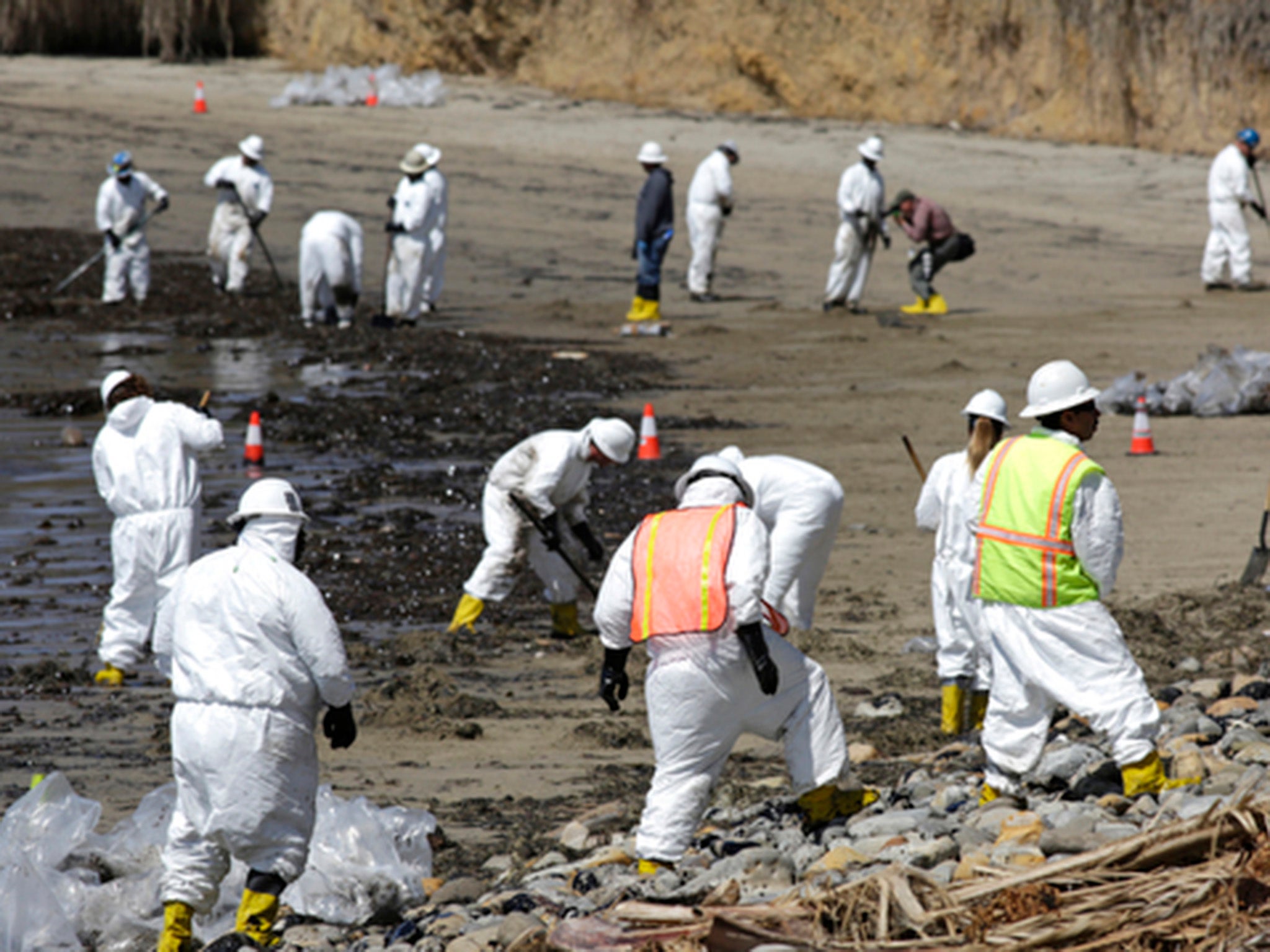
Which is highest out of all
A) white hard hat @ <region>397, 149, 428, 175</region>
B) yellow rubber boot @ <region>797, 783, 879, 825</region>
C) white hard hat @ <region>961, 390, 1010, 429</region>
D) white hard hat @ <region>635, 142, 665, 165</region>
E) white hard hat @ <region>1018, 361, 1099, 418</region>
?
white hard hat @ <region>635, 142, 665, 165</region>

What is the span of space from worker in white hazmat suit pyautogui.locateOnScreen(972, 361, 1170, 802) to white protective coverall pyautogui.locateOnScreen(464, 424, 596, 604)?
155 inches

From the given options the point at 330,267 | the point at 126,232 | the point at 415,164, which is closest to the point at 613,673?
the point at 415,164

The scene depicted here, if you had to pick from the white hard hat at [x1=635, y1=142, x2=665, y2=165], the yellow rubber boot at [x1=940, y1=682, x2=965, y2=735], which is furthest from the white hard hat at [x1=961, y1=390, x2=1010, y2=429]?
the white hard hat at [x1=635, y1=142, x2=665, y2=165]

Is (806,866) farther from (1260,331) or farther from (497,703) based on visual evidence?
(1260,331)

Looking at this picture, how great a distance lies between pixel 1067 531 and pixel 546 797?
2.83 meters

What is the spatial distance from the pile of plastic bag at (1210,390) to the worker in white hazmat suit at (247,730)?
1038cm

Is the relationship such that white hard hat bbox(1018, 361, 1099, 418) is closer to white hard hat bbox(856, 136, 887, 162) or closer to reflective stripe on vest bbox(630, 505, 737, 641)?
reflective stripe on vest bbox(630, 505, 737, 641)

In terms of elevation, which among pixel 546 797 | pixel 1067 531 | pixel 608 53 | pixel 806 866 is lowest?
pixel 546 797

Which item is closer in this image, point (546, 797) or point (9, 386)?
point (546, 797)

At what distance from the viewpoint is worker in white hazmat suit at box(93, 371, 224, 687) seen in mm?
9133

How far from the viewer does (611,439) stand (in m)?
9.70

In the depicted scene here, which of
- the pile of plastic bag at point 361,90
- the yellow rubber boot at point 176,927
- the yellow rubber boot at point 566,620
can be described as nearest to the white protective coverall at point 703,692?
the yellow rubber boot at point 176,927

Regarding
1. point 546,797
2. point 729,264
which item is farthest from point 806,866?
point 729,264

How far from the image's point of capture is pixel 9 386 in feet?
57.2
